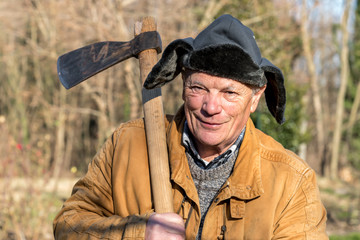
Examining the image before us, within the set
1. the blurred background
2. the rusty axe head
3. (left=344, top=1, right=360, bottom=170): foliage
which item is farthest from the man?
(left=344, top=1, right=360, bottom=170): foliage

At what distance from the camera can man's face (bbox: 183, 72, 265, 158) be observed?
228cm

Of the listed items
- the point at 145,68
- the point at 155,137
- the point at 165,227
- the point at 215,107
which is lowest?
the point at 165,227

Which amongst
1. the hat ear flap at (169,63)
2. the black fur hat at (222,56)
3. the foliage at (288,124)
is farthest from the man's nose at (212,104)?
the foliage at (288,124)

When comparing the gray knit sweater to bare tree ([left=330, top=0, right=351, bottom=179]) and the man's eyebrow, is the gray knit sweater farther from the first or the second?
bare tree ([left=330, top=0, right=351, bottom=179])

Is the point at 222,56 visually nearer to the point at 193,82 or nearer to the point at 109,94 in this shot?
the point at 193,82

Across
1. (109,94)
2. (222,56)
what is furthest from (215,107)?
(109,94)

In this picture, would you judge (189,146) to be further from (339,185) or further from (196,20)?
(339,185)

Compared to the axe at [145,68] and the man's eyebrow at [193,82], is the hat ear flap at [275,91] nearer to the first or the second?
the man's eyebrow at [193,82]

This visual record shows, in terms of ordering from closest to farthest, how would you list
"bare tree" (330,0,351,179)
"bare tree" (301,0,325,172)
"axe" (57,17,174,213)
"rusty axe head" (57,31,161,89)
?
1. "axe" (57,17,174,213)
2. "rusty axe head" (57,31,161,89)
3. "bare tree" (301,0,325,172)
4. "bare tree" (330,0,351,179)

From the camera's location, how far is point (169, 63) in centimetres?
235

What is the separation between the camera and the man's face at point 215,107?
2.28m

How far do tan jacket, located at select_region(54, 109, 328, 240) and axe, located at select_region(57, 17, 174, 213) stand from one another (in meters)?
0.08

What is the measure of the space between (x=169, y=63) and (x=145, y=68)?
213mm

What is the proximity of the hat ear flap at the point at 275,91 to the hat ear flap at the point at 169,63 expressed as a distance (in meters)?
0.41
